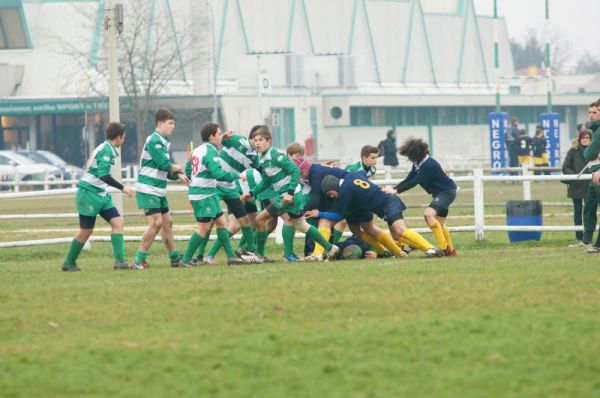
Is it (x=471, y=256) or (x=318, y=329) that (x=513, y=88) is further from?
(x=318, y=329)

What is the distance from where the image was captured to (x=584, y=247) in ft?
58.5

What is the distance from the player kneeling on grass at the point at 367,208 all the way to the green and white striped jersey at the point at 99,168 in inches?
100

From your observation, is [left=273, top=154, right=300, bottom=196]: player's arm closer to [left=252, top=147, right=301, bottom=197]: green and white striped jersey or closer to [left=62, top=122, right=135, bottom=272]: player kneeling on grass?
[left=252, top=147, right=301, bottom=197]: green and white striped jersey

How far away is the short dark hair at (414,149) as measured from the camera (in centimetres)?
1612

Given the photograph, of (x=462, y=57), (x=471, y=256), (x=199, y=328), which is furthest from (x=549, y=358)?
(x=462, y=57)

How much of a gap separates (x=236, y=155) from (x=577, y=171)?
6429mm

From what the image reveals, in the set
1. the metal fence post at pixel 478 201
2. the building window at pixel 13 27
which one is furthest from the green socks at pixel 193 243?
the building window at pixel 13 27

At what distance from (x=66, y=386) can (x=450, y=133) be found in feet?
257

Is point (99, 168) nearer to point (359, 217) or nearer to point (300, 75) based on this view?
point (359, 217)

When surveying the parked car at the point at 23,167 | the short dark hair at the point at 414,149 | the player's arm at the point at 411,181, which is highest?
the short dark hair at the point at 414,149

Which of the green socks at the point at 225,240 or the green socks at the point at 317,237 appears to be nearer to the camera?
the green socks at the point at 225,240

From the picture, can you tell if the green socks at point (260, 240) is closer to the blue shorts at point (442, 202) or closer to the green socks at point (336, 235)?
the green socks at point (336, 235)

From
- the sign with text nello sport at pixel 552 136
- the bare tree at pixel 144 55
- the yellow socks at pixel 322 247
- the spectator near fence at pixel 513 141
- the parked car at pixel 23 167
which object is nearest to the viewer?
the yellow socks at pixel 322 247

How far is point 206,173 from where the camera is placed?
50.6ft
